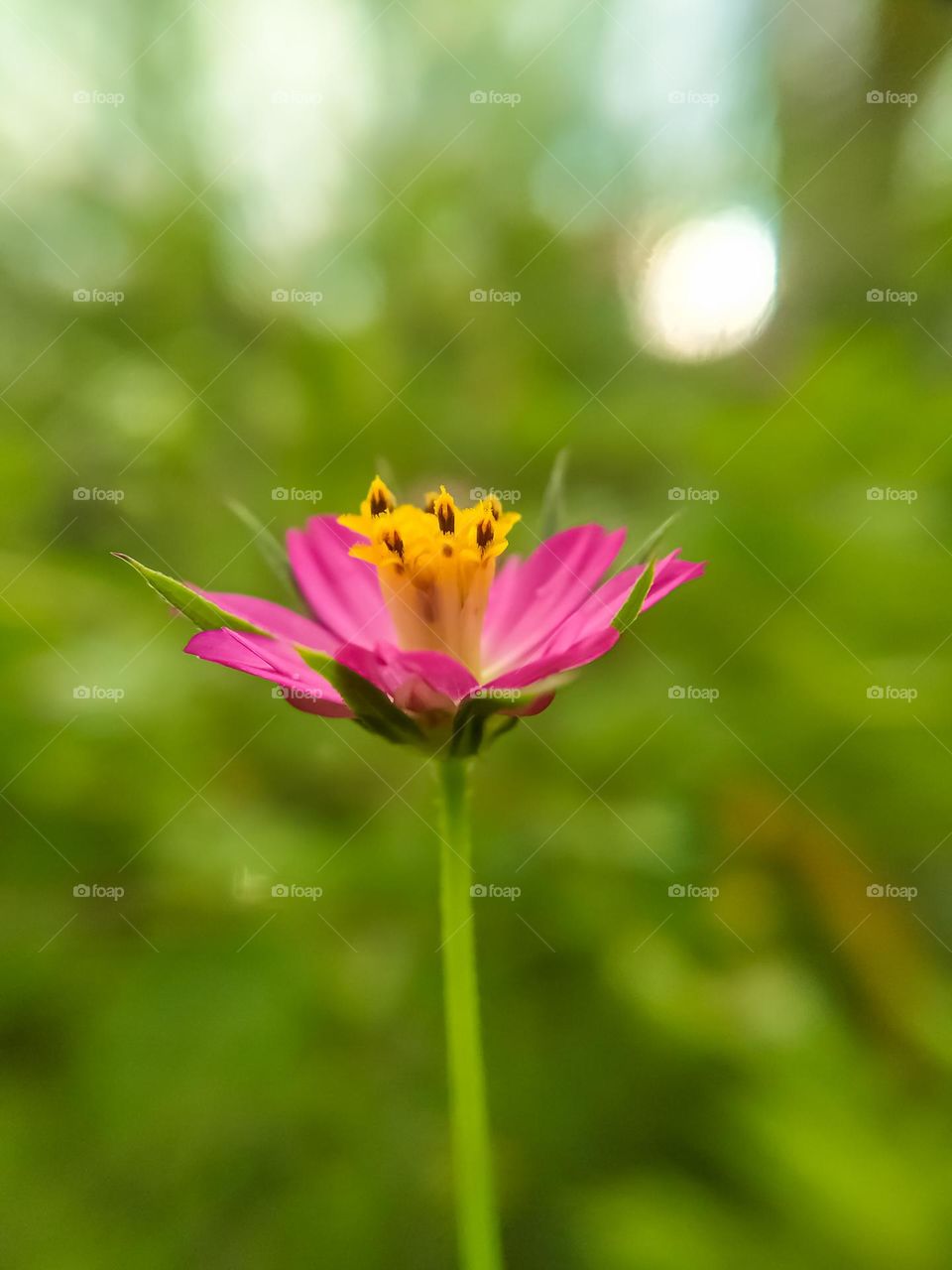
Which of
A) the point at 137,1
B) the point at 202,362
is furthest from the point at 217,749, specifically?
the point at 137,1

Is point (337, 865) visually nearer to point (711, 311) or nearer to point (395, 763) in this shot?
point (395, 763)

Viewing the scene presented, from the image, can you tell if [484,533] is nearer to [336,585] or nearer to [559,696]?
[336,585]

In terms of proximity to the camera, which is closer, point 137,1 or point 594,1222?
point 594,1222

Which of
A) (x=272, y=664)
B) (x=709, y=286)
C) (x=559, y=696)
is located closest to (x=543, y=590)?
(x=272, y=664)

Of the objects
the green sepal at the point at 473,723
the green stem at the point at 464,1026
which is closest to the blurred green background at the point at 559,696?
the green stem at the point at 464,1026

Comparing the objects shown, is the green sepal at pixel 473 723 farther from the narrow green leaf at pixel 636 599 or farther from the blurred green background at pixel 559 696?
the blurred green background at pixel 559 696

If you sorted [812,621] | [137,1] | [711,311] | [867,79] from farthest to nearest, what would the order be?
[137,1], [867,79], [711,311], [812,621]

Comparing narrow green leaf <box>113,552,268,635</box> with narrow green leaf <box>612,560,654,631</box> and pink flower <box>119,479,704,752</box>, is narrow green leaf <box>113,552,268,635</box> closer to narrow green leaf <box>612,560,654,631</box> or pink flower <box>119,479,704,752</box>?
pink flower <box>119,479,704,752</box>
